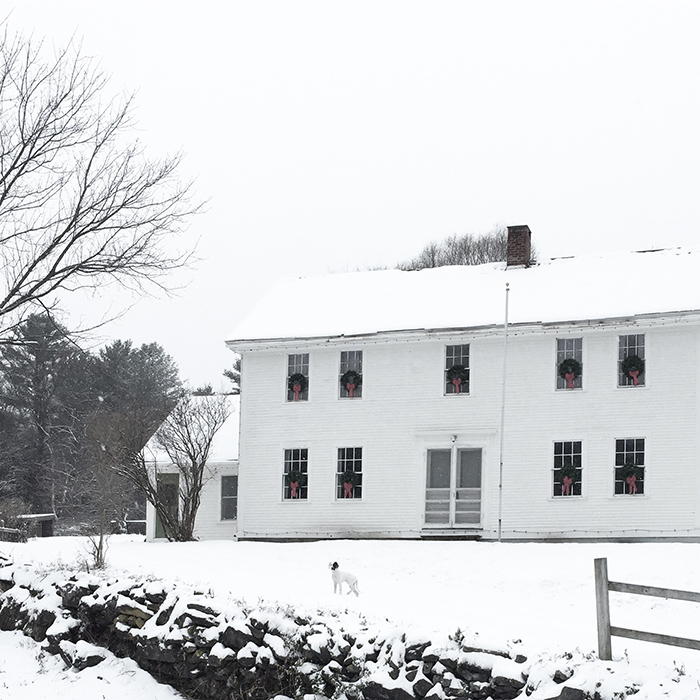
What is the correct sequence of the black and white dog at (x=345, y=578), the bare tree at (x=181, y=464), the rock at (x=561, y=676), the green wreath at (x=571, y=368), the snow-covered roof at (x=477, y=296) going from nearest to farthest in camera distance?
the rock at (x=561, y=676), the black and white dog at (x=345, y=578), the green wreath at (x=571, y=368), the snow-covered roof at (x=477, y=296), the bare tree at (x=181, y=464)

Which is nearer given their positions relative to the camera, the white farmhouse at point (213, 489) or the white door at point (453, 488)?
the white door at point (453, 488)

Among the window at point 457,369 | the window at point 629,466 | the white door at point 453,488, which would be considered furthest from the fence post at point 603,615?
the window at point 457,369

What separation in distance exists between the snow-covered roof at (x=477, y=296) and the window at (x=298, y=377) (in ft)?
2.30

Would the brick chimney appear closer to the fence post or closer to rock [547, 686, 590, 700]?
the fence post

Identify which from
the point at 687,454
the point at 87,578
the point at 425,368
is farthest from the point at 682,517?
the point at 87,578

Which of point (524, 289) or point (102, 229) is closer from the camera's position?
point (102, 229)

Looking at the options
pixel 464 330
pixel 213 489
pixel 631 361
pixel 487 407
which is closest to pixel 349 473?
pixel 487 407

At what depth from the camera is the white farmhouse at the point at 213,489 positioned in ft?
99.8

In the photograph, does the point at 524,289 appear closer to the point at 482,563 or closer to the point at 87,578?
the point at 482,563

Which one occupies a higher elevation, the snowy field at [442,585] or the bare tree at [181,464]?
the bare tree at [181,464]

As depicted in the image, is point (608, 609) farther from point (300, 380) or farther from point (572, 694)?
point (300, 380)

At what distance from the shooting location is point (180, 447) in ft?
99.1

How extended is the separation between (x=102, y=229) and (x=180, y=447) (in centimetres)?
1095

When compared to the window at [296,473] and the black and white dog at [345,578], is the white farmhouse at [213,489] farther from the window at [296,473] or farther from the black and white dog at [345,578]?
the black and white dog at [345,578]
